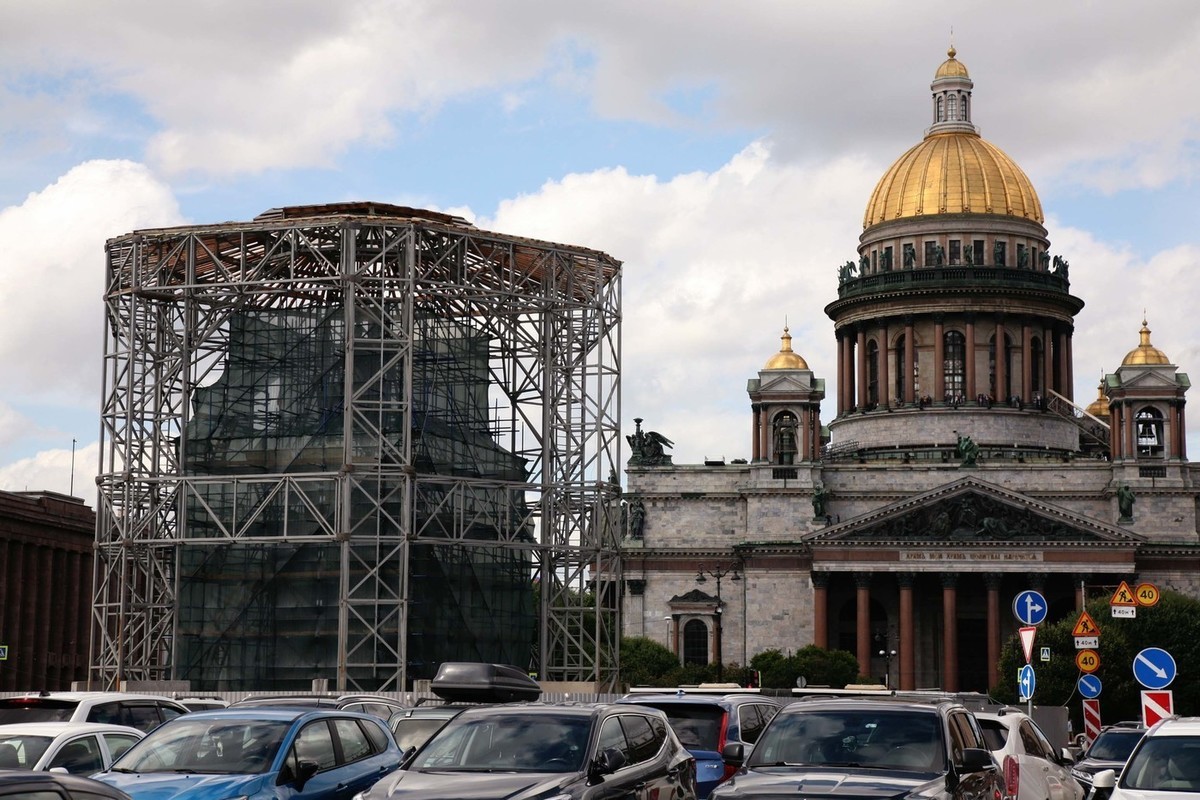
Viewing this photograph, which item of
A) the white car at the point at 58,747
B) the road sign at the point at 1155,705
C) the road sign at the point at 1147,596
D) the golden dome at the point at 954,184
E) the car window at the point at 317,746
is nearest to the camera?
the car window at the point at 317,746

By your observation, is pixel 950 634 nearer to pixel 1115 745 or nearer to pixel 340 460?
pixel 340 460

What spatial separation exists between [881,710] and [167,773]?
25.6 ft

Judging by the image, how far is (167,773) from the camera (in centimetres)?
2253

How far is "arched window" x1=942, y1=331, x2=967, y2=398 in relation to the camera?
12850 centimetres

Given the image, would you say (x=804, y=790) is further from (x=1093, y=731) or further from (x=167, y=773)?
(x=1093, y=731)

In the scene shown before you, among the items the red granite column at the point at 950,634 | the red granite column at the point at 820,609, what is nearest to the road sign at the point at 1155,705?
the red granite column at the point at 950,634

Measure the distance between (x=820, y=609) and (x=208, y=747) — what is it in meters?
93.6

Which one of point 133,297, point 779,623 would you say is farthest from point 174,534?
point 779,623

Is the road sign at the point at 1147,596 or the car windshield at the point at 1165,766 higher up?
the road sign at the point at 1147,596

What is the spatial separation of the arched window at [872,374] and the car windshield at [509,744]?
4318 inches

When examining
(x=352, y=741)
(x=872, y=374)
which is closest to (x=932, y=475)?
(x=872, y=374)

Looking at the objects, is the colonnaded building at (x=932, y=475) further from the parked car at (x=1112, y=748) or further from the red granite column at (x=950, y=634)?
the parked car at (x=1112, y=748)

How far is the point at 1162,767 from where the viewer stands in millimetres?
21578

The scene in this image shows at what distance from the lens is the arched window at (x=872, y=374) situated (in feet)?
430
